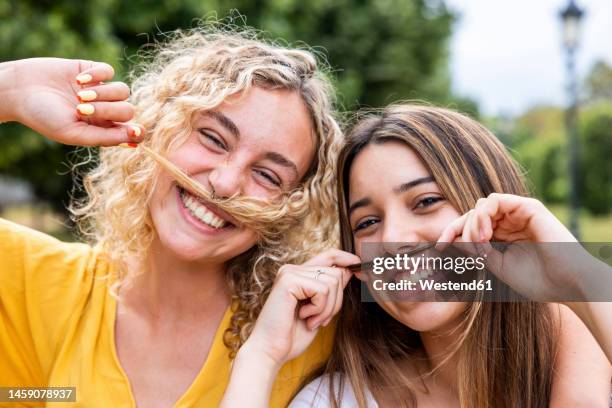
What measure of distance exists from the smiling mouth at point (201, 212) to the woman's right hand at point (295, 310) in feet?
1.01

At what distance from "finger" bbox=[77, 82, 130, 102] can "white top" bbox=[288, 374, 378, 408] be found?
1.25 m

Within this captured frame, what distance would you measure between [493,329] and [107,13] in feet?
27.4

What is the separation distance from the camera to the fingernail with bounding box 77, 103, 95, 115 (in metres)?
2.25

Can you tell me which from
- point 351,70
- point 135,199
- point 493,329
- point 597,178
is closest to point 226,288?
point 135,199

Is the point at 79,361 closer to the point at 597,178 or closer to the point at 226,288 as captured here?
the point at 226,288

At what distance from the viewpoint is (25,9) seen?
8242 millimetres

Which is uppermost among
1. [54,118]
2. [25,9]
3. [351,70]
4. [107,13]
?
[351,70]

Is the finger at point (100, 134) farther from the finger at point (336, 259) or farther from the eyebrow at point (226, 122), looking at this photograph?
the finger at point (336, 259)

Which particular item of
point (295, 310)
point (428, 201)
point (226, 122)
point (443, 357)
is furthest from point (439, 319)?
point (226, 122)

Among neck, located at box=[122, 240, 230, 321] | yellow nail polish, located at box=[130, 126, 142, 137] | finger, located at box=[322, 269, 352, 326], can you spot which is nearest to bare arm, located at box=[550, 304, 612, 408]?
finger, located at box=[322, 269, 352, 326]

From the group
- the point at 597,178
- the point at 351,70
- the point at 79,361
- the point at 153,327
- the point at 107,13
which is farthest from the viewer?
the point at 597,178

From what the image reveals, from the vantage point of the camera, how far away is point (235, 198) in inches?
102

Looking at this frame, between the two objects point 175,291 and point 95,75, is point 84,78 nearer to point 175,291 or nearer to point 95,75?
point 95,75

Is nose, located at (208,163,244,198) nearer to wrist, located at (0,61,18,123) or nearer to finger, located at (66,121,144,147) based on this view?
finger, located at (66,121,144,147)
